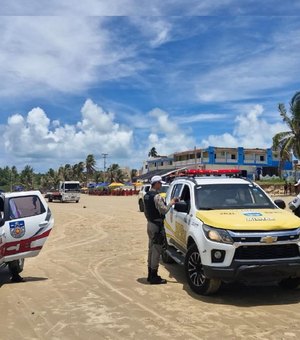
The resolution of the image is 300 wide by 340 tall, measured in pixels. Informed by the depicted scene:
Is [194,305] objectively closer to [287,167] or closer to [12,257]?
[12,257]

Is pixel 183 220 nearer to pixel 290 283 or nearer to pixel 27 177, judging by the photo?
pixel 290 283

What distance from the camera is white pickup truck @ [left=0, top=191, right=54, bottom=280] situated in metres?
7.88

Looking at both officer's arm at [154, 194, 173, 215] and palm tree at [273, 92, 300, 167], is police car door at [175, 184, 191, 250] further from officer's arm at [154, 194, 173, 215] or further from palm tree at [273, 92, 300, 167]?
palm tree at [273, 92, 300, 167]

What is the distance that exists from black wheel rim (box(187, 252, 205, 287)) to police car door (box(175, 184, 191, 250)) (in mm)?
725


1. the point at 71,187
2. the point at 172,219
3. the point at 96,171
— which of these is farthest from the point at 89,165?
the point at 172,219

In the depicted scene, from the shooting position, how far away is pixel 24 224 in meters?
8.09

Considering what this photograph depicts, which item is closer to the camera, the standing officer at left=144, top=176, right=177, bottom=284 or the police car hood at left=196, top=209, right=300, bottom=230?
the police car hood at left=196, top=209, right=300, bottom=230

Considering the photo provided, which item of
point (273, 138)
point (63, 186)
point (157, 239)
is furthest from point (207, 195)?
point (273, 138)

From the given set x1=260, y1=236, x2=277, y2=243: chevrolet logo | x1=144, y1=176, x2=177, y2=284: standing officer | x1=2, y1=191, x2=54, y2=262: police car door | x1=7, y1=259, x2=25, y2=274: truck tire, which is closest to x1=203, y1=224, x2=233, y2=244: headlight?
x1=260, y1=236, x2=277, y2=243: chevrolet logo

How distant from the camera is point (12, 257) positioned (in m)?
7.96

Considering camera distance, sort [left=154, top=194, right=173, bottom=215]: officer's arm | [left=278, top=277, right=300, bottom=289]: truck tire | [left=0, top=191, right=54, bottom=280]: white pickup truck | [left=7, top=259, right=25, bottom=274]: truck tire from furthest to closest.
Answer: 1. [left=7, top=259, right=25, bottom=274]: truck tire
2. [left=154, top=194, right=173, bottom=215]: officer's arm
3. [left=0, top=191, right=54, bottom=280]: white pickup truck
4. [left=278, top=277, right=300, bottom=289]: truck tire

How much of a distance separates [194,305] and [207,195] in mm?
2181

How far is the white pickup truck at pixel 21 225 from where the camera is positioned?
7.88 metres

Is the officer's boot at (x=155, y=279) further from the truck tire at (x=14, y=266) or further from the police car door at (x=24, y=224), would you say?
the truck tire at (x=14, y=266)
